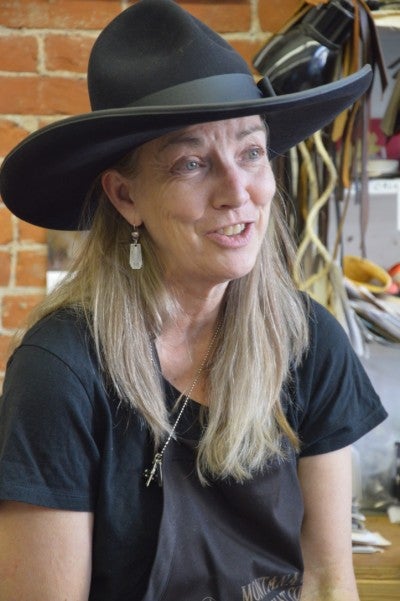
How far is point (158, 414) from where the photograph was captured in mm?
1335

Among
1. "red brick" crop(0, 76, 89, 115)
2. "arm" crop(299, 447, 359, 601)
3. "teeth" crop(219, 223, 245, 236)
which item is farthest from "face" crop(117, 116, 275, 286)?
"red brick" crop(0, 76, 89, 115)

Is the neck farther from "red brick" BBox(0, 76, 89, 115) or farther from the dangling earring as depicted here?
"red brick" BBox(0, 76, 89, 115)

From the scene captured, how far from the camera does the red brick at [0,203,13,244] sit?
221cm

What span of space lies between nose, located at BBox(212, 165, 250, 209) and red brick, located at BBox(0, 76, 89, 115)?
0.99 meters

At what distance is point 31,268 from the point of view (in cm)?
224

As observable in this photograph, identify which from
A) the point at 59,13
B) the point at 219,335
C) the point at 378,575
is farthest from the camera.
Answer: the point at 59,13

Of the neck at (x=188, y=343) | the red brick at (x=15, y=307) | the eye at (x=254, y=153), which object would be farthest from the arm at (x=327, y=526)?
the red brick at (x=15, y=307)

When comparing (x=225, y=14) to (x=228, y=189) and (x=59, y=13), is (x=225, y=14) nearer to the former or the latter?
(x=59, y=13)

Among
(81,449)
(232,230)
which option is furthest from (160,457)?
(232,230)

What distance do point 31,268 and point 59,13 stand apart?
1.95 feet

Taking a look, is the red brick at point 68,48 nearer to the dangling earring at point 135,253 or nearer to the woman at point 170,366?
the woman at point 170,366

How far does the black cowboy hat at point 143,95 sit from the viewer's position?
1.21 m

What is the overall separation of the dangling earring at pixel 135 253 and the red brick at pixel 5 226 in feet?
2.99

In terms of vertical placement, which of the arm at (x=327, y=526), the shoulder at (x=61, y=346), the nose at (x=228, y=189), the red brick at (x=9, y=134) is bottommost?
the arm at (x=327, y=526)
